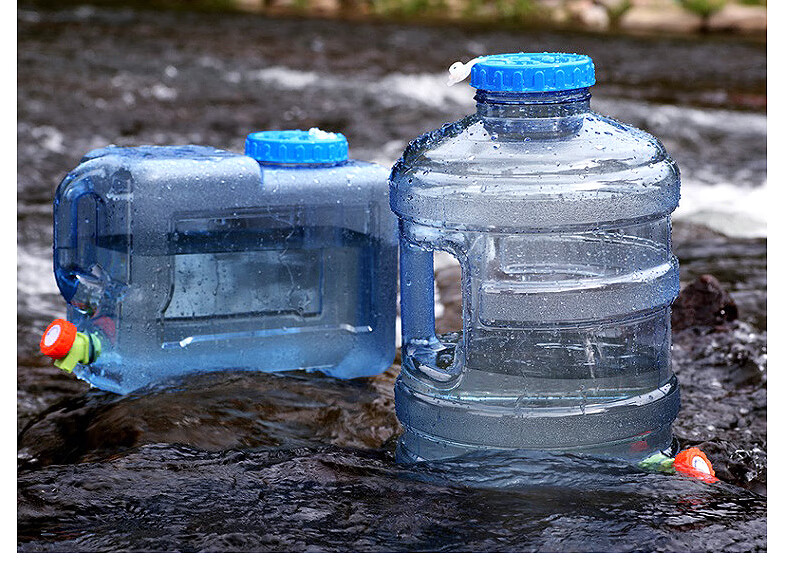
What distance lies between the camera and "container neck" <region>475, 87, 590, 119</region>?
7.77ft

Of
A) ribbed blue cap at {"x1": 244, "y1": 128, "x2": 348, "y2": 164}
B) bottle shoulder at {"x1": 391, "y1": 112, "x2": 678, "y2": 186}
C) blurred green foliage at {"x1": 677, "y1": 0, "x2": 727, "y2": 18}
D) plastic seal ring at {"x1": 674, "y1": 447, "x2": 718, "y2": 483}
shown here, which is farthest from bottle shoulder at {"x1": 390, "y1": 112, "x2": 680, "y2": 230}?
blurred green foliage at {"x1": 677, "y1": 0, "x2": 727, "y2": 18}

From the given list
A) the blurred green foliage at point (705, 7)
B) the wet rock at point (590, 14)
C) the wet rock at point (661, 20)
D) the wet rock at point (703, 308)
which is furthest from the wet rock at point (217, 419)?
the wet rock at point (590, 14)

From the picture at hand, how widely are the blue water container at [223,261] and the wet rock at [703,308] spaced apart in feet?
3.50

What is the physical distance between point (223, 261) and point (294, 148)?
12.6 inches

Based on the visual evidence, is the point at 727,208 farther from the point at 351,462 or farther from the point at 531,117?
the point at 351,462

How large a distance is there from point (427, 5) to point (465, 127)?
50.2ft

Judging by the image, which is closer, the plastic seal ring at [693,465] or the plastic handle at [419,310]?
the plastic seal ring at [693,465]

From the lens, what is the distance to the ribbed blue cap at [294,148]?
110 inches

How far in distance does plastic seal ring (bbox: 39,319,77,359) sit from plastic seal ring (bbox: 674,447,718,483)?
4.56 ft

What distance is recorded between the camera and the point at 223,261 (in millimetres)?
2770

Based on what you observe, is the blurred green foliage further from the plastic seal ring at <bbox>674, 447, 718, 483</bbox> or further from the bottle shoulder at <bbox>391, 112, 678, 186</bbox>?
the plastic seal ring at <bbox>674, 447, 718, 483</bbox>

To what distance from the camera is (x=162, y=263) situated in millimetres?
2695

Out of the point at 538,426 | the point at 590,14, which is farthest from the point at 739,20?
the point at 538,426

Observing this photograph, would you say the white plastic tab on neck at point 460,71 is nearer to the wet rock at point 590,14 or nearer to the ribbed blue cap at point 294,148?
the ribbed blue cap at point 294,148
